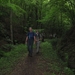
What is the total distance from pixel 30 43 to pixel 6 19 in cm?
1519

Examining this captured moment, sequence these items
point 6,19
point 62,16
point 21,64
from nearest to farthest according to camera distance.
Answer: point 21,64, point 6,19, point 62,16

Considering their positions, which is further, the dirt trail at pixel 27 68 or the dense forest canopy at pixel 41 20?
the dense forest canopy at pixel 41 20

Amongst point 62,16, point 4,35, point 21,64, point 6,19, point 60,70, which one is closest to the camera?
point 60,70

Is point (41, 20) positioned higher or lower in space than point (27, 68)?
higher

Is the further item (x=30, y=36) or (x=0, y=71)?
(x=30, y=36)

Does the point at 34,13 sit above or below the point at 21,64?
above

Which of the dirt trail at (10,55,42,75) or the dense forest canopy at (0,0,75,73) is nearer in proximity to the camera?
the dirt trail at (10,55,42,75)

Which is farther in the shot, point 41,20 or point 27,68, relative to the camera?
point 41,20

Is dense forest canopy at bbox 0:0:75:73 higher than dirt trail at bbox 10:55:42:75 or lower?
higher

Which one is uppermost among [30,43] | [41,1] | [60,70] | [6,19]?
[41,1]

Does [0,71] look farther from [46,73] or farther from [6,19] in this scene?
[6,19]

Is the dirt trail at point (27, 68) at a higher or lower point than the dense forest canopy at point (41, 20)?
lower

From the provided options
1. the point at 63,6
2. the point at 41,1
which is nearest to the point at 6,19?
the point at 63,6

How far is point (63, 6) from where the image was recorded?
952 inches
